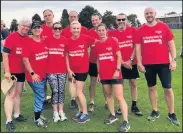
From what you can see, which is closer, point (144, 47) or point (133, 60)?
point (144, 47)

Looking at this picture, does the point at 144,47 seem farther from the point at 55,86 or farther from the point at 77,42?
the point at 55,86

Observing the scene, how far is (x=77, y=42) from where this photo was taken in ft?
18.8

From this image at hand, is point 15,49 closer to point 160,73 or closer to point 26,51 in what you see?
point 26,51

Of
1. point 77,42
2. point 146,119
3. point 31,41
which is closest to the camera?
point 31,41

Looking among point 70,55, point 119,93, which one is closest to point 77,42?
point 70,55

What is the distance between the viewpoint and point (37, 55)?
541 cm

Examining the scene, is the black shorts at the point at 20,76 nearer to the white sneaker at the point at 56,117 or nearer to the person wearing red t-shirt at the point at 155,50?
the white sneaker at the point at 56,117

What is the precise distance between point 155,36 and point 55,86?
7.14 ft

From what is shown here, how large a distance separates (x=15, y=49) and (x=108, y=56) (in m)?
1.73

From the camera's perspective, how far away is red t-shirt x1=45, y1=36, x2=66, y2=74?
18.7ft

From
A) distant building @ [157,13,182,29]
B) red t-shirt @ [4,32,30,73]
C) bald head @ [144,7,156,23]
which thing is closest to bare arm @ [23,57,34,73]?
red t-shirt @ [4,32,30,73]

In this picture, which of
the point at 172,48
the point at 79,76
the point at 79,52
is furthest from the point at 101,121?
the point at 172,48

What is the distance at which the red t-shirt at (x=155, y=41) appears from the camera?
18.7ft

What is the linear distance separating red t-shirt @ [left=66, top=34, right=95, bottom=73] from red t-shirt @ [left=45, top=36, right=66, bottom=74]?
13cm
